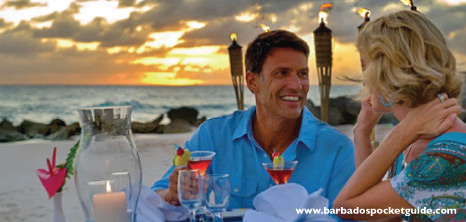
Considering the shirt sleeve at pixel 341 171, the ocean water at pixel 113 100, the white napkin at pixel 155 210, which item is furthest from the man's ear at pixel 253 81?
the ocean water at pixel 113 100

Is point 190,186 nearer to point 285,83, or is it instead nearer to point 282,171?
point 282,171

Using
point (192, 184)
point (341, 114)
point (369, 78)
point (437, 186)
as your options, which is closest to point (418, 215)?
point (437, 186)

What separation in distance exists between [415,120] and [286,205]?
1.69 ft

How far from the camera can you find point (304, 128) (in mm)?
2391

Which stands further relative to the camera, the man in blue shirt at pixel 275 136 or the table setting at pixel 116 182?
the man in blue shirt at pixel 275 136

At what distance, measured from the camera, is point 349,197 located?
5.53 feet

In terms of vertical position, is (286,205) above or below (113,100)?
above

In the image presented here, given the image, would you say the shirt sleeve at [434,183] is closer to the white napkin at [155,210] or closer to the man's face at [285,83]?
the white napkin at [155,210]

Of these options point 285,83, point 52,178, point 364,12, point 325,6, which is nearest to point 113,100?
point 325,6

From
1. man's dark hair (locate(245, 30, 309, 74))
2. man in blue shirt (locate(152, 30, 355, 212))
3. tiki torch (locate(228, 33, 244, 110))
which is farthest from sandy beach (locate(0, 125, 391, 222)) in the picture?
man's dark hair (locate(245, 30, 309, 74))

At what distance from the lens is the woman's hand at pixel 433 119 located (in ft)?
5.08

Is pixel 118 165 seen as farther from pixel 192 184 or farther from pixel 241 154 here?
pixel 241 154

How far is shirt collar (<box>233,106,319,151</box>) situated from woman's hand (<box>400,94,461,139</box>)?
76cm

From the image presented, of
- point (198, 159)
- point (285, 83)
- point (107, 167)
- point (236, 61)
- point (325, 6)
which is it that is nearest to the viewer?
point (107, 167)
